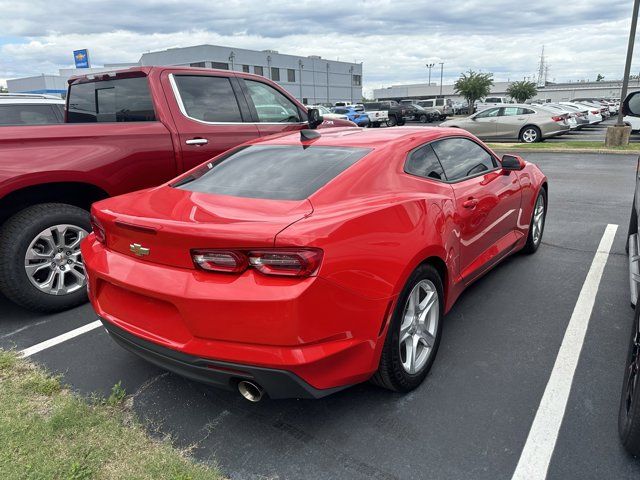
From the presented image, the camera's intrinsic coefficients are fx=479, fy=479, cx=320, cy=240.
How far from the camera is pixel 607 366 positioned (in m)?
3.01

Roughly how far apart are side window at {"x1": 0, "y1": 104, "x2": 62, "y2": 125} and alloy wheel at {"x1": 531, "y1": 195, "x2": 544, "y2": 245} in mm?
6588

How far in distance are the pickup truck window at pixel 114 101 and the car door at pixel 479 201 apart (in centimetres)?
285

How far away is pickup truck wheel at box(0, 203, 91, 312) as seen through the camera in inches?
146

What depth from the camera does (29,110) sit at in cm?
695

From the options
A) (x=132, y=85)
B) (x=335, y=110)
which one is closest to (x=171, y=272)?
(x=132, y=85)

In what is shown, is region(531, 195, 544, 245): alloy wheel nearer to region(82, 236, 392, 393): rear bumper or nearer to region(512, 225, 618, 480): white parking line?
region(512, 225, 618, 480): white parking line

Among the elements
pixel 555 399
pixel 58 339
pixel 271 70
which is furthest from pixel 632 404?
pixel 271 70

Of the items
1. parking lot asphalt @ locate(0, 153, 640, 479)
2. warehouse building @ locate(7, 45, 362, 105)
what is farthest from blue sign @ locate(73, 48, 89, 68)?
parking lot asphalt @ locate(0, 153, 640, 479)

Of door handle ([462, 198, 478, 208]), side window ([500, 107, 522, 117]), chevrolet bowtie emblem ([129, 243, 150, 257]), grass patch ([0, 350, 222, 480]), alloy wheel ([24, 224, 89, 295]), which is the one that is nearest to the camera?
grass patch ([0, 350, 222, 480])

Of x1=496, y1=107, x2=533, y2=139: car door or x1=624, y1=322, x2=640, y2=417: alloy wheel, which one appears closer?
x1=624, y1=322, x2=640, y2=417: alloy wheel

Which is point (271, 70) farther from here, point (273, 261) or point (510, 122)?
point (273, 261)

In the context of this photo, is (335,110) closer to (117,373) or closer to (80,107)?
(80,107)

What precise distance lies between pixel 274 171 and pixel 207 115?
7.80 ft

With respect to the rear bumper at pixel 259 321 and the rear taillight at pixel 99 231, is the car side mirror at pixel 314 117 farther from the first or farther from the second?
the rear bumper at pixel 259 321
